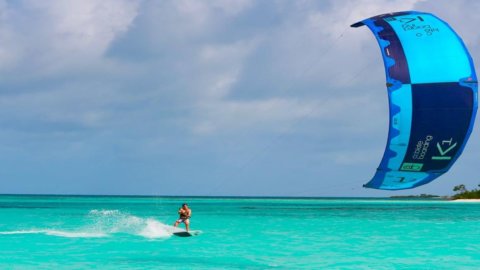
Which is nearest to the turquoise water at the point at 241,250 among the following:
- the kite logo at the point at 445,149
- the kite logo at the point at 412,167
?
the kite logo at the point at 412,167

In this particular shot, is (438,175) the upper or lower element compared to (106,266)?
upper

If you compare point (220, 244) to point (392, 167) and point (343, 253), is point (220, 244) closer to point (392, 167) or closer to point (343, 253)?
point (343, 253)

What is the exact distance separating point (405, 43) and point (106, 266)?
10.7m

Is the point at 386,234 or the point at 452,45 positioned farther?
the point at 386,234

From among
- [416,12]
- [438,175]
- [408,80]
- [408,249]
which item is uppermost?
[416,12]

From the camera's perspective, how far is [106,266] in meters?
19.4

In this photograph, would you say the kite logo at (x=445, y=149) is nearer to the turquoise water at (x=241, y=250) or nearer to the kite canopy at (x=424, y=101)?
the kite canopy at (x=424, y=101)

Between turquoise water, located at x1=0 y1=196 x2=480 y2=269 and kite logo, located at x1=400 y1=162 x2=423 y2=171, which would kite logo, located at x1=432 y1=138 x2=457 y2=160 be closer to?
kite logo, located at x1=400 y1=162 x2=423 y2=171

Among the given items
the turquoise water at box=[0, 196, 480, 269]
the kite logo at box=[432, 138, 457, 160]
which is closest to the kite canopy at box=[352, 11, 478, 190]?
the kite logo at box=[432, 138, 457, 160]

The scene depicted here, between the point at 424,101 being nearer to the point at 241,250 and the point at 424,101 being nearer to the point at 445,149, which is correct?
the point at 445,149

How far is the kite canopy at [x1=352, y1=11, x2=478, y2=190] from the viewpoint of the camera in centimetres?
1313

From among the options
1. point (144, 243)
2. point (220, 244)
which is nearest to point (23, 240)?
point (144, 243)

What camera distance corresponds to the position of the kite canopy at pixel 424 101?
13.1 metres

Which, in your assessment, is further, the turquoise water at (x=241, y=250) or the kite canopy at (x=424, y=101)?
the turquoise water at (x=241, y=250)
